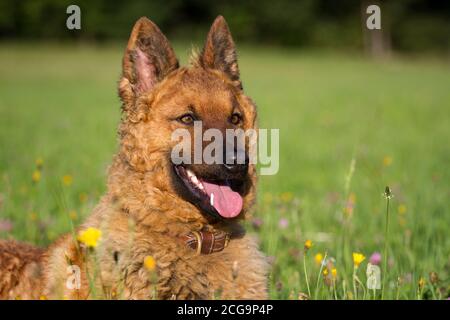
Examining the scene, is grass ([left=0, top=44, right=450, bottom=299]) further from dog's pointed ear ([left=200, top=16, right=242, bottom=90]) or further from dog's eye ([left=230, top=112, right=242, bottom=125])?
dog's pointed ear ([left=200, top=16, right=242, bottom=90])

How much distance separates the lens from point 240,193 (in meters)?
3.59

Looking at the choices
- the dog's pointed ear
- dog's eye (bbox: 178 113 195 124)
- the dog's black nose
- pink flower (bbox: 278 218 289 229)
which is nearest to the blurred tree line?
pink flower (bbox: 278 218 289 229)

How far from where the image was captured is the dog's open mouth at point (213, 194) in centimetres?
335

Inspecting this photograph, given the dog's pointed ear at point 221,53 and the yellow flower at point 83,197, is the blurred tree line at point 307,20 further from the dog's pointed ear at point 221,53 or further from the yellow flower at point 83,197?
the dog's pointed ear at point 221,53

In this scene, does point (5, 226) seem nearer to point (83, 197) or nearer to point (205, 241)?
point (83, 197)

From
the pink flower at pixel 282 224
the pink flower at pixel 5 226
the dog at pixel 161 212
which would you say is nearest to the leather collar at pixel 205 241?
the dog at pixel 161 212

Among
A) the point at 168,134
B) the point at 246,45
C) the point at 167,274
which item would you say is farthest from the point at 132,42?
the point at 246,45

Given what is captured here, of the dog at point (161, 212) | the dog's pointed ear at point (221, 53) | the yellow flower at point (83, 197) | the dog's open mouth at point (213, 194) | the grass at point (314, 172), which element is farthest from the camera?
the yellow flower at point (83, 197)

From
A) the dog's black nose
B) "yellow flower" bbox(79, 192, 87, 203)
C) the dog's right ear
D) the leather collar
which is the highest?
the dog's right ear

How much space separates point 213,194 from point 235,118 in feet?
1.99

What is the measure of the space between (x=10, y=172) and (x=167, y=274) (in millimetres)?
4957

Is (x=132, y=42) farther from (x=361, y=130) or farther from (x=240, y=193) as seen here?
(x=361, y=130)

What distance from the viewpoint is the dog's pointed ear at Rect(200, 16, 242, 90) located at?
3.84 meters

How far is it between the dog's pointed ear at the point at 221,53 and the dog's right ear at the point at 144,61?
0.93 feet
